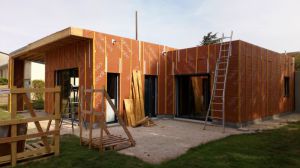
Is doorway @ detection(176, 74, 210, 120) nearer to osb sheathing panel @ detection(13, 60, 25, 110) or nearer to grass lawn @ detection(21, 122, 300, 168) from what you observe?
grass lawn @ detection(21, 122, 300, 168)

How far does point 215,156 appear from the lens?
4781mm

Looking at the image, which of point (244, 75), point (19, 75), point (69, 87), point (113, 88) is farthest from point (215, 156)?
point (19, 75)

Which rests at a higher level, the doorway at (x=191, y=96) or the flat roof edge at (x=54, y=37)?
the flat roof edge at (x=54, y=37)

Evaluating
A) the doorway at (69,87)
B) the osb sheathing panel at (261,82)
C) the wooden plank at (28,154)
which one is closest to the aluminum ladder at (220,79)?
the osb sheathing panel at (261,82)

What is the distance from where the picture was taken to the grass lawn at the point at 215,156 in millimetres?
4301

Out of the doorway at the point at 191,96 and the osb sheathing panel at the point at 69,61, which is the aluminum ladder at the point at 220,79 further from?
the osb sheathing panel at the point at 69,61

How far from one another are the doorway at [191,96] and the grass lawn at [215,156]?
4.87 meters

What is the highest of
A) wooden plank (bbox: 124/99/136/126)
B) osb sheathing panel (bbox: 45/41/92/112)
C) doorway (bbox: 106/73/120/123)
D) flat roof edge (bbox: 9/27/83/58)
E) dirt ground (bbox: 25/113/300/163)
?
flat roof edge (bbox: 9/27/83/58)

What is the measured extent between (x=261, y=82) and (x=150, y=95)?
17.0 feet

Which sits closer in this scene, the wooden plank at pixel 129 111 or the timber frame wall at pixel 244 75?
the timber frame wall at pixel 244 75

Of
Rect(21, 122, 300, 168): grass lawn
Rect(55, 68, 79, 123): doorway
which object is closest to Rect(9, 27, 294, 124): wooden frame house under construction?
Rect(55, 68, 79, 123): doorway

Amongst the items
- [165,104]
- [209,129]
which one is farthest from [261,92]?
[165,104]

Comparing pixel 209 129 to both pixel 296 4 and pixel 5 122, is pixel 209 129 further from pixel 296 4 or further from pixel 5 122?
pixel 5 122

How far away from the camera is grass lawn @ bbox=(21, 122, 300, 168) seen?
430 centimetres
